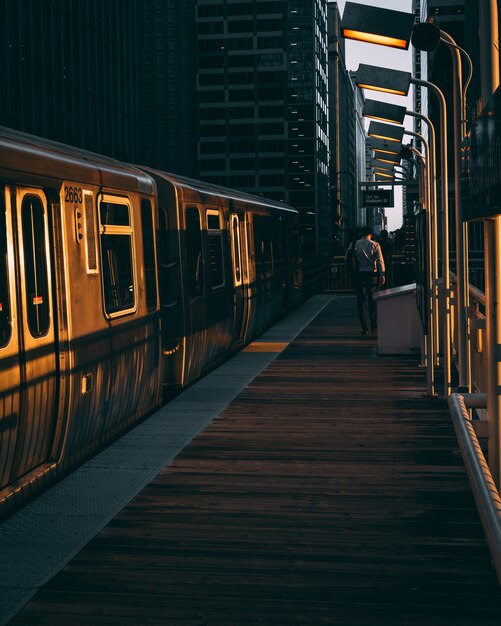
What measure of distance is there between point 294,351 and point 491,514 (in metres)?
12.6

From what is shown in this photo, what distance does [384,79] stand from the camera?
1062cm

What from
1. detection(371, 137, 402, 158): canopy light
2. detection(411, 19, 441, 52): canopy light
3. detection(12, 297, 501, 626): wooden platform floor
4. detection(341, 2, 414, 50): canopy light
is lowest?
detection(12, 297, 501, 626): wooden platform floor

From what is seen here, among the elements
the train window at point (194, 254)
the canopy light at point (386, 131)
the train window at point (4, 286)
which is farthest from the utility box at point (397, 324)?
the train window at point (4, 286)

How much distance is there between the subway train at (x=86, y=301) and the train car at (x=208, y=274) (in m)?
0.03

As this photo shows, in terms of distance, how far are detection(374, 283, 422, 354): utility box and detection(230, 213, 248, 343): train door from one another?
2.30 meters

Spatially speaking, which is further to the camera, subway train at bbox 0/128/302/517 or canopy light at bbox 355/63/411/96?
canopy light at bbox 355/63/411/96

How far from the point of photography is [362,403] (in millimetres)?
10875

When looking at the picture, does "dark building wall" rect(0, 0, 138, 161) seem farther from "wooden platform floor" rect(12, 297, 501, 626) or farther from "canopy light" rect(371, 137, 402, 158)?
"wooden platform floor" rect(12, 297, 501, 626)

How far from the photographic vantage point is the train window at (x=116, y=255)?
8367 millimetres

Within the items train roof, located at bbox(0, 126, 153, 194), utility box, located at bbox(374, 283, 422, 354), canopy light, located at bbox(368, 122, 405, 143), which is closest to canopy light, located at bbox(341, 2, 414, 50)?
train roof, located at bbox(0, 126, 153, 194)

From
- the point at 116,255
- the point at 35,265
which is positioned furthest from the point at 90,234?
the point at 35,265

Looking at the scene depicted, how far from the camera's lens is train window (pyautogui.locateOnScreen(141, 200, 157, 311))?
9904 millimetres

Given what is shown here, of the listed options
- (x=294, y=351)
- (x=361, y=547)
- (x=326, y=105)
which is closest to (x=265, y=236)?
(x=294, y=351)

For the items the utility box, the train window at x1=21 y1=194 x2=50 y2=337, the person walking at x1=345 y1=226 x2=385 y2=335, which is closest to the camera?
the train window at x1=21 y1=194 x2=50 y2=337
